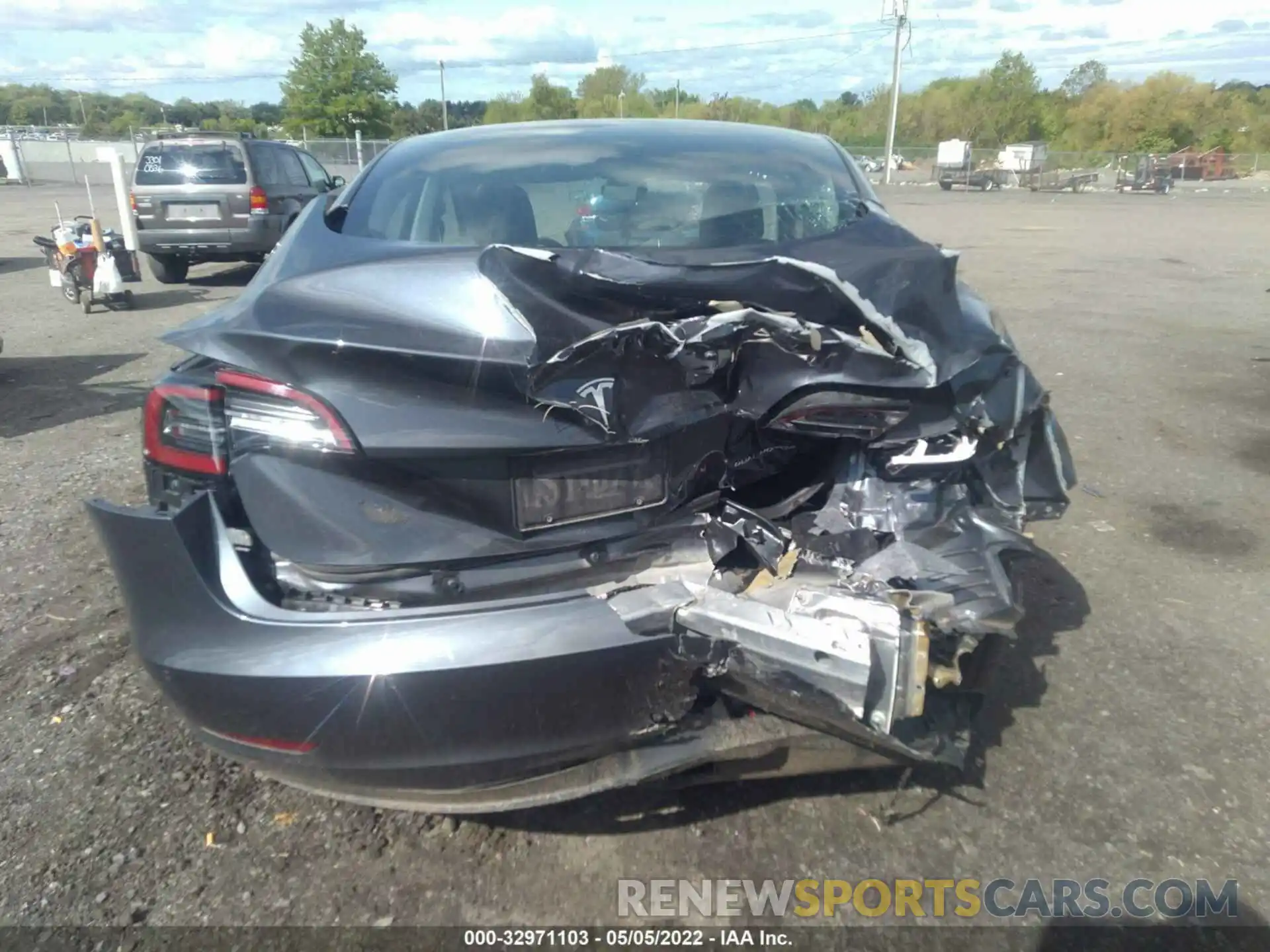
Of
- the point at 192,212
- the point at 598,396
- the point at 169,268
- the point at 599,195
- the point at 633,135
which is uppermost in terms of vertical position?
the point at 633,135

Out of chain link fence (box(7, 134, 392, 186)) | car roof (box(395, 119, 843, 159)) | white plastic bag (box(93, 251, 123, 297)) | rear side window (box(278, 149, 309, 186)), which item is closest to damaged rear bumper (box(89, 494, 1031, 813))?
car roof (box(395, 119, 843, 159))

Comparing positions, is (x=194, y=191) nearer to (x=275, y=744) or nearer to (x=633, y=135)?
(x=633, y=135)

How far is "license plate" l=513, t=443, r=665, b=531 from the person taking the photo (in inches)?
85.1

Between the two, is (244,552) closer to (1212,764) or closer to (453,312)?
(453,312)

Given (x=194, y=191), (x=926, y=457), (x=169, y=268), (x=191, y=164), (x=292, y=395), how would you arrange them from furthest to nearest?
1. (x=169, y=268)
2. (x=191, y=164)
3. (x=194, y=191)
4. (x=926, y=457)
5. (x=292, y=395)

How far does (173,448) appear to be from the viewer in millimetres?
2250

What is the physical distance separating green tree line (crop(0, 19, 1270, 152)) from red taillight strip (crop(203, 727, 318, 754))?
5588 centimetres

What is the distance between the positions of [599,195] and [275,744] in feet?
6.36

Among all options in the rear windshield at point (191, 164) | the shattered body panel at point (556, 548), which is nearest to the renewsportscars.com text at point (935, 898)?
A: the shattered body panel at point (556, 548)

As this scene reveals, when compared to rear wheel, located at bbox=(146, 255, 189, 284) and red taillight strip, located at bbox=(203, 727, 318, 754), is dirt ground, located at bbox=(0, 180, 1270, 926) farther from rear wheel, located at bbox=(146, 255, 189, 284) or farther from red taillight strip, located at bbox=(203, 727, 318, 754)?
rear wheel, located at bbox=(146, 255, 189, 284)

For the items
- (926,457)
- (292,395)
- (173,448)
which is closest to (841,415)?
(926,457)

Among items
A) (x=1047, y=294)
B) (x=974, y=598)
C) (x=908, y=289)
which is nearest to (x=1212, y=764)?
(x=974, y=598)

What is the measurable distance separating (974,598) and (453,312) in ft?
4.33

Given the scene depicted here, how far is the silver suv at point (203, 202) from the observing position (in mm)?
12000
